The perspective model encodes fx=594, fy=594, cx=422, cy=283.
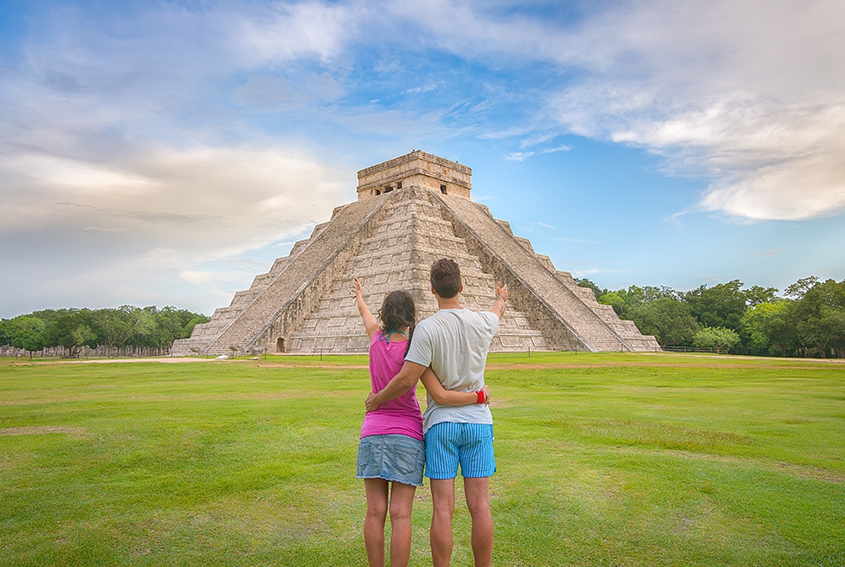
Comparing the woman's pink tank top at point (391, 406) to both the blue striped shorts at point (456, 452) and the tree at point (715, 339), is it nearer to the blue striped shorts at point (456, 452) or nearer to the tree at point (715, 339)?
the blue striped shorts at point (456, 452)

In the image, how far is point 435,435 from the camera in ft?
11.0

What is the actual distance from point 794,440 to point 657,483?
2.69 meters

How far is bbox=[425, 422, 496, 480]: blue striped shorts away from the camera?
3303mm

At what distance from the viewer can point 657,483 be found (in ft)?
16.7

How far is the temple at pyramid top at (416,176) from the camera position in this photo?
3991cm

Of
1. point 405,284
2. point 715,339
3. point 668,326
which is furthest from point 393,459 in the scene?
point 715,339

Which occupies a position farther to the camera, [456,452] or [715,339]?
[715,339]

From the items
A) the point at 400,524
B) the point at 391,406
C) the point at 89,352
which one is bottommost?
the point at 89,352

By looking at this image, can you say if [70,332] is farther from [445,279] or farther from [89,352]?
[445,279]

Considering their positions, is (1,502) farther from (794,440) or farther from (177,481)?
(794,440)

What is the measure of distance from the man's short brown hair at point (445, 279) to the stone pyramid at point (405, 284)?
21.2 metres

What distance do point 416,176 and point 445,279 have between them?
36.9 metres

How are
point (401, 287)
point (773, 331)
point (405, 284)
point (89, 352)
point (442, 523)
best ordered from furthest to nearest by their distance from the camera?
point (89, 352), point (773, 331), point (405, 284), point (401, 287), point (442, 523)

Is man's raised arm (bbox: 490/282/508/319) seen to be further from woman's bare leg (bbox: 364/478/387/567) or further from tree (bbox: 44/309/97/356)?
tree (bbox: 44/309/97/356)
